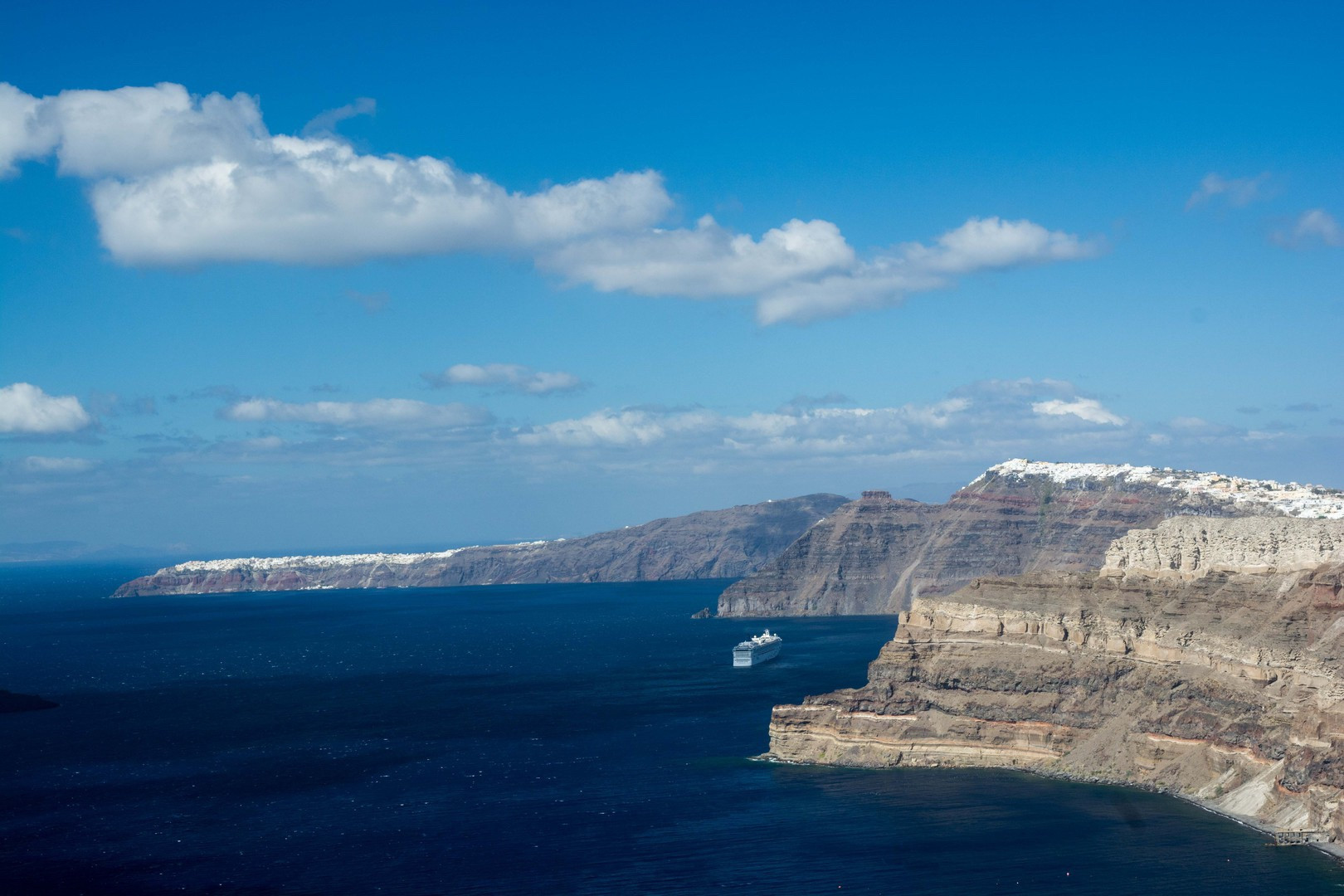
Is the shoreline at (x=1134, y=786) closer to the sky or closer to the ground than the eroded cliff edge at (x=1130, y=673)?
closer to the ground

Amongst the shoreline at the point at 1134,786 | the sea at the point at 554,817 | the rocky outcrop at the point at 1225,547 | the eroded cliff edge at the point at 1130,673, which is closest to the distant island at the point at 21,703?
the sea at the point at 554,817

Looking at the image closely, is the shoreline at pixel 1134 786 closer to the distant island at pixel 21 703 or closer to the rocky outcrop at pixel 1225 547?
the rocky outcrop at pixel 1225 547

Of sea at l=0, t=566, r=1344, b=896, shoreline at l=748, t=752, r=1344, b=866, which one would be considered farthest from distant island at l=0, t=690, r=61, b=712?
shoreline at l=748, t=752, r=1344, b=866

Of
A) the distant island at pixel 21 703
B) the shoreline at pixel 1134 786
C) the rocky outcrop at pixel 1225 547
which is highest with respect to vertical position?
the rocky outcrop at pixel 1225 547

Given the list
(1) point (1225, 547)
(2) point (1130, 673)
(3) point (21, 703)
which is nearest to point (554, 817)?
(2) point (1130, 673)

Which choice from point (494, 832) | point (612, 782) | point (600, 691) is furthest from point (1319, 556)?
point (600, 691)
